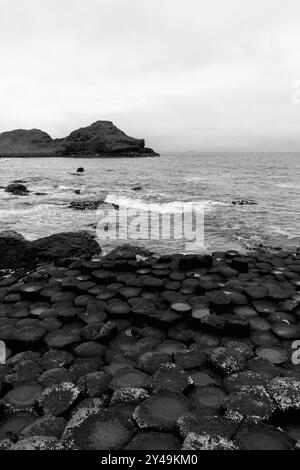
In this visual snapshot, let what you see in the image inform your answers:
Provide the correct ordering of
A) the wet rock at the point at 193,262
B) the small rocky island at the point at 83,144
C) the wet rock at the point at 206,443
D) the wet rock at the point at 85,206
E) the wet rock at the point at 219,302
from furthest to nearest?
the small rocky island at the point at 83,144 → the wet rock at the point at 85,206 → the wet rock at the point at 193,262 → the wet rock at the point at 219,302 → the wet rock at the point at 206,443

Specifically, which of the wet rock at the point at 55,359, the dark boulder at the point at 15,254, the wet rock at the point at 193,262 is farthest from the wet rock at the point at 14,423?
the dark boulder at the point at 15,254

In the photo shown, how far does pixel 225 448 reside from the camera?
3.70 m

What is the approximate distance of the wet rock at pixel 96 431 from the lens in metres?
3.88

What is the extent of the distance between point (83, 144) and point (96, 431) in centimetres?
13959

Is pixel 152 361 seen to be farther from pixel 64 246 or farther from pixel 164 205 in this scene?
pixel 164 205


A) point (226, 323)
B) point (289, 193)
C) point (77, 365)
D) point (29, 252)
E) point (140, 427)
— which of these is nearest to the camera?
point (140, 427)

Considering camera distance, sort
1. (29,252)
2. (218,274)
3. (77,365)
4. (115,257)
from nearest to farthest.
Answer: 1. (77,365)
2. (218,274)
3. (115,257)
4. (29,252)

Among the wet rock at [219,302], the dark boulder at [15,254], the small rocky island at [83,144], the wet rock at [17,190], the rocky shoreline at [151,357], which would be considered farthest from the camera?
the small rocky island at [83,144]

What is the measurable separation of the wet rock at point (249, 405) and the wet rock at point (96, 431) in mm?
1209

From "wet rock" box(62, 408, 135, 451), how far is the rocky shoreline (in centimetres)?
1

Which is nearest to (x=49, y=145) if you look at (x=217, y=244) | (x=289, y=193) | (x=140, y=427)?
(x=289, y=193)

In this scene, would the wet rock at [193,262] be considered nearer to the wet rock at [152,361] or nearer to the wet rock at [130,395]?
the wet rock at [152,361]
